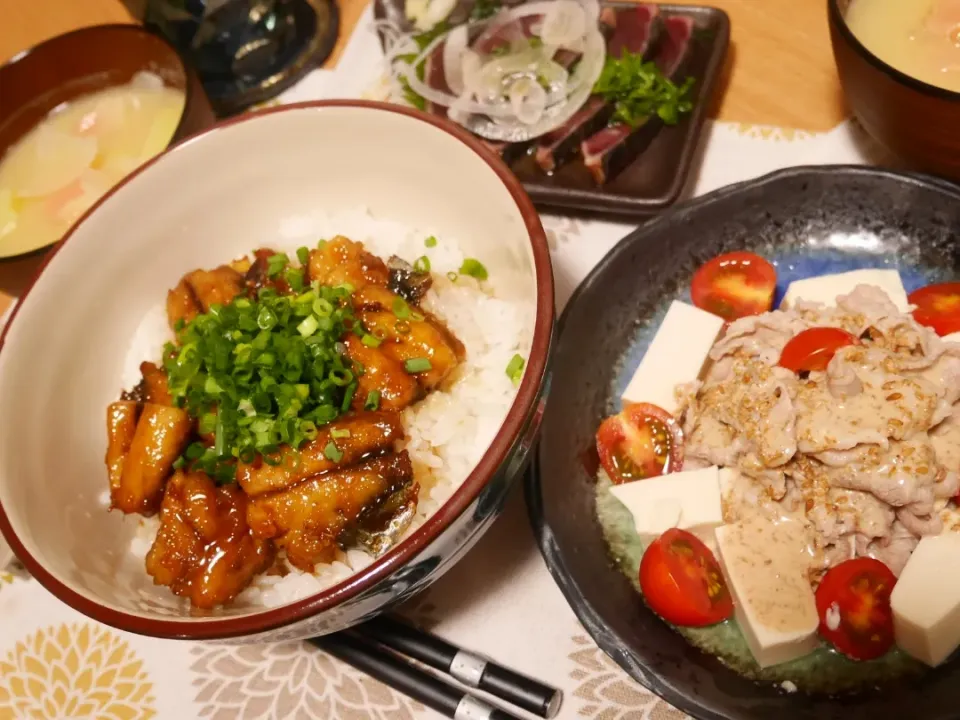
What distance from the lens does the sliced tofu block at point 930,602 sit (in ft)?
4.55

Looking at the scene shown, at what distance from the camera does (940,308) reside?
5.81 feet

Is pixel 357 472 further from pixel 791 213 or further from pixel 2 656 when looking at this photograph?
pixel 791 213

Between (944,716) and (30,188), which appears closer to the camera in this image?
(944,716)

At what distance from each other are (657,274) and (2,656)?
73.4 inches

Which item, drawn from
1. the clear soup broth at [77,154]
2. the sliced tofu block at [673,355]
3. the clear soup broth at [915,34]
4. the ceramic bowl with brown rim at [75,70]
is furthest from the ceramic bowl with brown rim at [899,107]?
the clear soup broth at [77,154]

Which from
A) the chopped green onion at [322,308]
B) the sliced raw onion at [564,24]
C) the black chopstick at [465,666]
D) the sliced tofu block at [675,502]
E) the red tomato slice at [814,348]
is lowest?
the black chopstick at [465,666]

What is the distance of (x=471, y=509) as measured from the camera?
1.34 meters

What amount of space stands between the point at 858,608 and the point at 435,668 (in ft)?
2.77

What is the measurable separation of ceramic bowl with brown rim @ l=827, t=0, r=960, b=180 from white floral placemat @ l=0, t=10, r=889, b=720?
1.25 m

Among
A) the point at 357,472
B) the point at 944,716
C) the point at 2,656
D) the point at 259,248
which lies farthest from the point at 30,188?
the point at 944,716

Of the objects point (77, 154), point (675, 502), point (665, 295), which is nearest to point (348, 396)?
point (675, 502)

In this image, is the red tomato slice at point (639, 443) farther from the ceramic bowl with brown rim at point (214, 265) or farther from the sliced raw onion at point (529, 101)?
the sliced raw onion at point (529, 101)

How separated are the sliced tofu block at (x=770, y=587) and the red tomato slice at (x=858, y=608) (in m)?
0.03

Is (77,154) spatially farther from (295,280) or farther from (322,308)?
(322,308)
